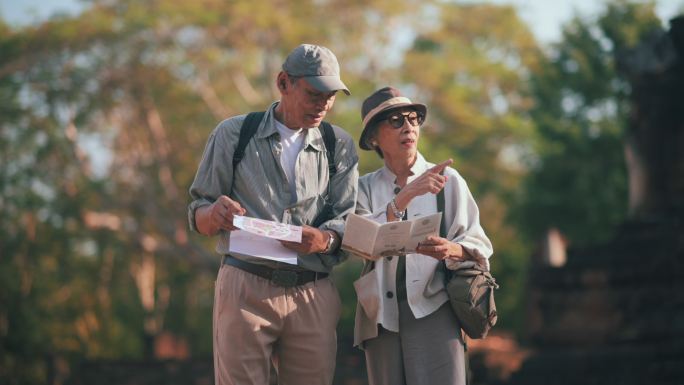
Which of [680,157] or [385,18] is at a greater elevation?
[385,18]

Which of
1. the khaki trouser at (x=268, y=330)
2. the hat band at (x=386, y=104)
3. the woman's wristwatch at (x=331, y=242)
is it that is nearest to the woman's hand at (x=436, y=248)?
the woman's wristwatch at (x=331, y=242)

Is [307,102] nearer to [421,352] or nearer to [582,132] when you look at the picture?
[421,352]

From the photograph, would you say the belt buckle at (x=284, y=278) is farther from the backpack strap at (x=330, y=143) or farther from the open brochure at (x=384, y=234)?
the backpack strap at (x=330, y=143)

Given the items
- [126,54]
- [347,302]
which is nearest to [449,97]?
[347,302]

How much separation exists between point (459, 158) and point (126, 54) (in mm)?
8936

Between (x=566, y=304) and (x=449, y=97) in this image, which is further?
(x=449, y=97)

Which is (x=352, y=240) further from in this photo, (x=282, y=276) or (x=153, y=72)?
(x=153, y=72)

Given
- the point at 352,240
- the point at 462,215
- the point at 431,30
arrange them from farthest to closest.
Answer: the point at 431,30, the point at 462,215, the point at 352,240

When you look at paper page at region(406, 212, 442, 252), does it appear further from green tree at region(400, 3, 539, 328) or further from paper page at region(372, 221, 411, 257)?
green tree at region(400, 3, 539, 328)

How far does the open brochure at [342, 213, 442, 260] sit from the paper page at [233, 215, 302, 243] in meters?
0.21

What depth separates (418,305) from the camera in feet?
15.3

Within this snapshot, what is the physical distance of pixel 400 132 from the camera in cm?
492

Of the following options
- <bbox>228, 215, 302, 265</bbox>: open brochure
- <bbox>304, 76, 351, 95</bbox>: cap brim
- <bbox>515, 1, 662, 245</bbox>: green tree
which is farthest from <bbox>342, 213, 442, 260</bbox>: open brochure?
<bbox>515, 1, 662, 245</bbox>: green tree

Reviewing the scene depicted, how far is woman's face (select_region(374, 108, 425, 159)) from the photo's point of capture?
4.91m
